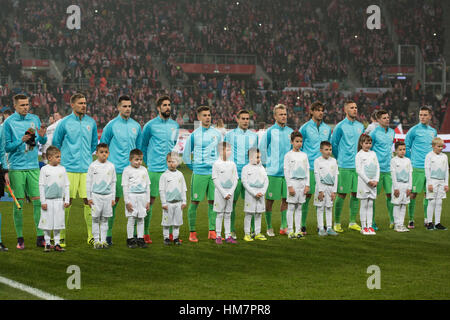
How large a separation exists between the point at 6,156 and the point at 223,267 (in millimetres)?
3538

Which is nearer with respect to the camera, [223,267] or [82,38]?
[223,267]

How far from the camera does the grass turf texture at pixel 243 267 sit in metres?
6.68

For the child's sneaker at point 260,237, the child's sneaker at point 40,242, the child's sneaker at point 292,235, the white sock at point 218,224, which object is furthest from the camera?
the child's sneaker at point 292,235

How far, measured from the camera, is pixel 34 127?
29.9ft

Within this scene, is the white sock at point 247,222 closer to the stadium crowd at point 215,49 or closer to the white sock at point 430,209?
the white sock at point 430,209

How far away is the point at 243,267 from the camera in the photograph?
7898 mm

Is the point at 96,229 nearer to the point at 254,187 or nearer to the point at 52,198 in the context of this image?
the point at 52,198

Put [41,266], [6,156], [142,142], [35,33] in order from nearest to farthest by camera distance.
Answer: [41,266]
[6,156]
[142,142]
[35,33]

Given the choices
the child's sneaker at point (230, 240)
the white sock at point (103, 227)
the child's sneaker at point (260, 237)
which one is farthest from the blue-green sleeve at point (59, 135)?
the child's sneaker at point (260, 237)

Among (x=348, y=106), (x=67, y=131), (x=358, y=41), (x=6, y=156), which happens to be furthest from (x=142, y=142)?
(x=358, y=41)

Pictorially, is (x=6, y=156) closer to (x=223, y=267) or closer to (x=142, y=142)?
(x=142, y=142)

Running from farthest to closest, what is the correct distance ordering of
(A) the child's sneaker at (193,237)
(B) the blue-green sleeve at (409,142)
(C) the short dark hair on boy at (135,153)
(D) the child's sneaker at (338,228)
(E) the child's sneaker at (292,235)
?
1. (B) the blue-green sleeve at (409,142)
2. (D) the child's sneaker at (338,228)
3. (E) the child's sneaker at (292,235)
4. (A) the child's sneaker at (193,237)
5. (C) the short dark hair on boy at (135,153)

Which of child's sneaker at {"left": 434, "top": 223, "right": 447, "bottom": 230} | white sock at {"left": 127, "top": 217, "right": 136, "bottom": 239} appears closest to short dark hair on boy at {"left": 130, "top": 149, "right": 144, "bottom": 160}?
white sock at {"left": 127, "top": 217, "right": 136, "bottom": 239}

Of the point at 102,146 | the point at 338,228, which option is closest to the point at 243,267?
the point at 102,146
